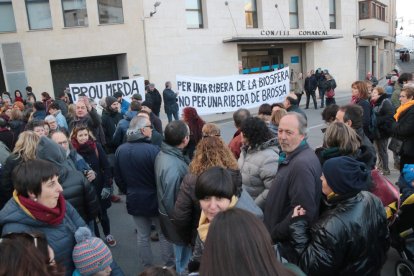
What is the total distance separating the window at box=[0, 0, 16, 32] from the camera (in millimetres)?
15883

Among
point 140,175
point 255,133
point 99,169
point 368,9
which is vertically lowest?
point 99,169

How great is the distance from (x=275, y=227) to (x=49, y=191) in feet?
5.29

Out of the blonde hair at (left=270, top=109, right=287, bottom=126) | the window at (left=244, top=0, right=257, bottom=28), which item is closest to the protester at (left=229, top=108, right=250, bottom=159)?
the blonde hair at (left=270, top=109, right=287, bottom=126)

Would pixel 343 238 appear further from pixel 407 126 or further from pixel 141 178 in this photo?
pixel 407 126

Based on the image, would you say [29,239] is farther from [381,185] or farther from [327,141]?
[381,185]

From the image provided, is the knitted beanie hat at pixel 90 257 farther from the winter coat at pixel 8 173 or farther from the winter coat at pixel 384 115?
the winter coat at pixel 384 115

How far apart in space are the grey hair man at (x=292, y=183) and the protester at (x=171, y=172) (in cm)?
91

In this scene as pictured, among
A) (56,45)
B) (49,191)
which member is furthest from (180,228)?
(56,45)

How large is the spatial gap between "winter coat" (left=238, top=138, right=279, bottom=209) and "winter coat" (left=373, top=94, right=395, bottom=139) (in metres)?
3.33

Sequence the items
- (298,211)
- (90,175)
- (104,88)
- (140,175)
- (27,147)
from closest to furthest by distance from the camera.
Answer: (298,211) < (27,147) < (140,175) < (90,175) < (104,88)

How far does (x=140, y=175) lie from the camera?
13.1 ft

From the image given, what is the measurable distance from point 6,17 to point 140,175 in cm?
1547

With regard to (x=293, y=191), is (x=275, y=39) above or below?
above

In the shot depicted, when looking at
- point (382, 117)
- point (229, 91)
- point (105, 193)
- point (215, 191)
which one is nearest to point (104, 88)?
point (229, 91)
